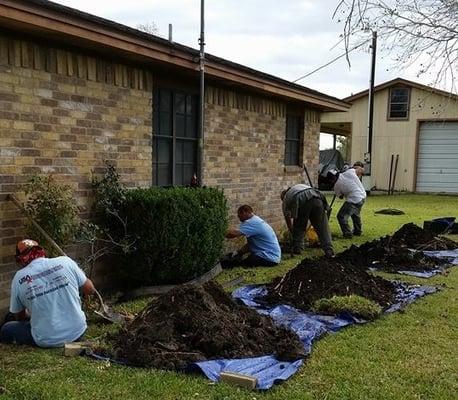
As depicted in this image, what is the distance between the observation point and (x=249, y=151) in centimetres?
1041

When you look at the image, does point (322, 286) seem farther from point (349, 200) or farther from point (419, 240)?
point (349, 200)

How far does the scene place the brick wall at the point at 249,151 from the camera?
923 centimetres

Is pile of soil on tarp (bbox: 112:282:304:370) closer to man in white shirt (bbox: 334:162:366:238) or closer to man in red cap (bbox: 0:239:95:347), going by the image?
man in red cap (bbox: 0:239:95:347)

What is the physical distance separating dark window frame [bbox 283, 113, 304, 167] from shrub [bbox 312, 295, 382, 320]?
618 centimetres

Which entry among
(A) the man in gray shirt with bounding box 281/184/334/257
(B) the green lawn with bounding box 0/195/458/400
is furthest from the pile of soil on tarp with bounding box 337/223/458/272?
(B) the green lawn with bounding box 0/195/458/400

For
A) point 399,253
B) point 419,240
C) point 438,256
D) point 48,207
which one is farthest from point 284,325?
point 419,240

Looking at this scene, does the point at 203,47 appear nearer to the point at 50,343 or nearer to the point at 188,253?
the point at 188,253

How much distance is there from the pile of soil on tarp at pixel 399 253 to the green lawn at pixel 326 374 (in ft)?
9.37

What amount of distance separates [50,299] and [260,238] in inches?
190

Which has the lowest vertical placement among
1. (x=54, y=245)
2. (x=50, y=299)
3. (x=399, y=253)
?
(x=399, y=253)

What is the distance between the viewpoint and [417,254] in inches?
375

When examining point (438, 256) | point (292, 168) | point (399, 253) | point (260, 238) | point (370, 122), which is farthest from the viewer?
point (370, 122)

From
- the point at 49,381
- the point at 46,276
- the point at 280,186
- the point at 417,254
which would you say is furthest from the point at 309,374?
the point at 280,186

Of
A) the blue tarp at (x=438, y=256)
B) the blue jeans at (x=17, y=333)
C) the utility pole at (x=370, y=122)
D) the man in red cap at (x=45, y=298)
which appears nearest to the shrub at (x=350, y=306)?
the blue tarp at (x=438, y=256)
